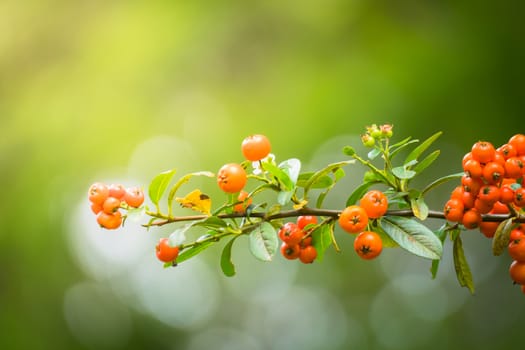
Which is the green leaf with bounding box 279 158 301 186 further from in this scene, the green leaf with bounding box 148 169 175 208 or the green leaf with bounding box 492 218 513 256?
the green leaf with bounding box 492 218 513 256

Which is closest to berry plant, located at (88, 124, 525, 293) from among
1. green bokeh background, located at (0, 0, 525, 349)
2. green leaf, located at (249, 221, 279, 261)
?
green leaf, located at (249, 221, 279, 261)

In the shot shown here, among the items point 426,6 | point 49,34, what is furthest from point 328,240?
point 49,34

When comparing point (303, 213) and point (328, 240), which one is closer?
point (303, 213)

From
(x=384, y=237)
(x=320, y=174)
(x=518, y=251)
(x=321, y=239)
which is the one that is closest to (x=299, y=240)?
(x=321, y=239)

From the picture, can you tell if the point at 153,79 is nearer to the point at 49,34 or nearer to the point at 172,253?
the point at 49,34

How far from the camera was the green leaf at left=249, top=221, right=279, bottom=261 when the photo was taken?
1.22 m

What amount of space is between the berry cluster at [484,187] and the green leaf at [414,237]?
67 mm

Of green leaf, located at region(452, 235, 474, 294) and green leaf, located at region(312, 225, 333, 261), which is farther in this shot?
green leaf, located at region(452, 235, 474, 294)

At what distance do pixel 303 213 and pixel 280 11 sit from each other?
8.82m

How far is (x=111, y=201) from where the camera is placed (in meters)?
1.28

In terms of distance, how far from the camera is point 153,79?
9547mm

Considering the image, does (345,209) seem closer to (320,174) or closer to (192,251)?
(320,174)

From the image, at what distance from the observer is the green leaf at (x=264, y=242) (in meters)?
1.22

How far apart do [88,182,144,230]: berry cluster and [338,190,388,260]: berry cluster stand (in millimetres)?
474
